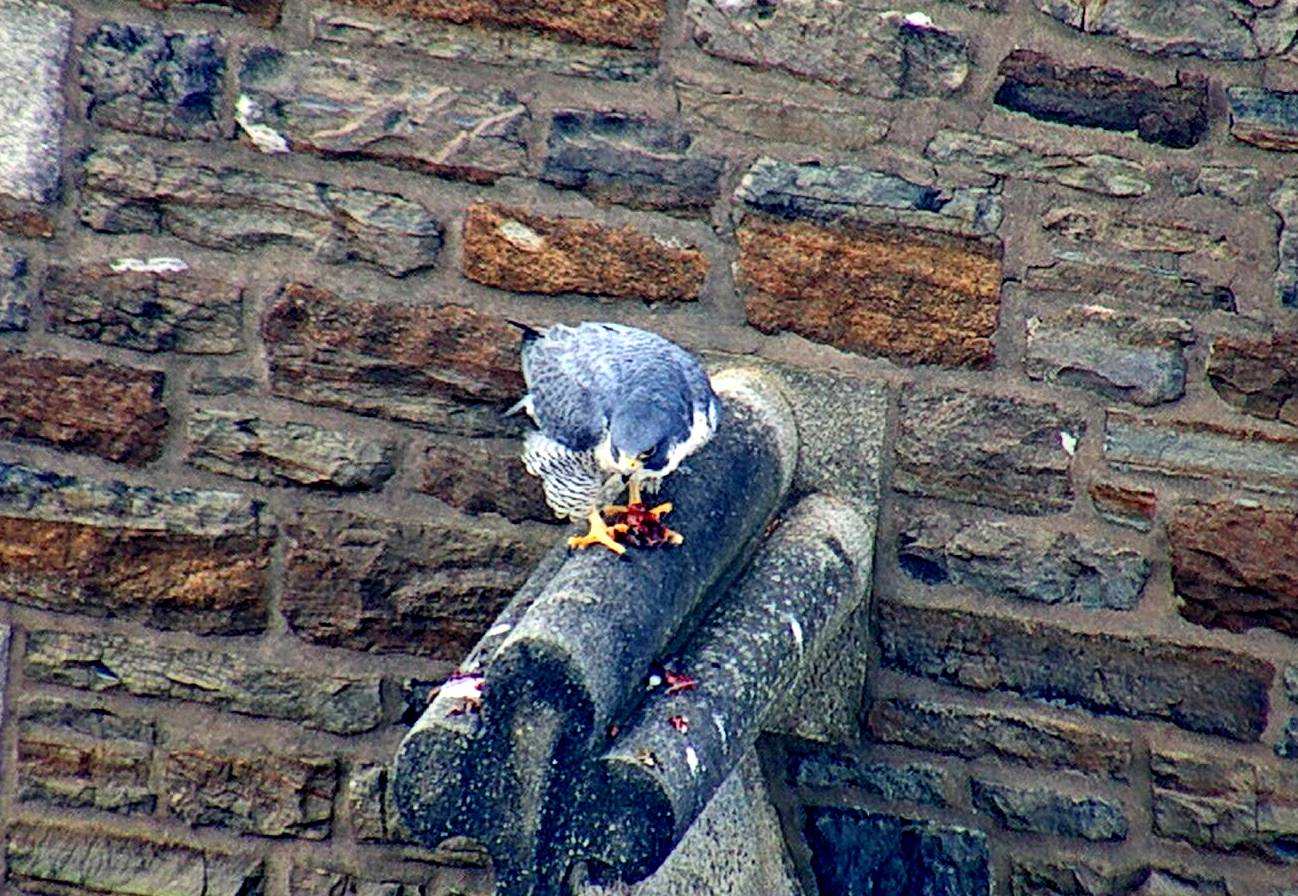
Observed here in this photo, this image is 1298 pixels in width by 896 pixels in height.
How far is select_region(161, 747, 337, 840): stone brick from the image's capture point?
3.02 m

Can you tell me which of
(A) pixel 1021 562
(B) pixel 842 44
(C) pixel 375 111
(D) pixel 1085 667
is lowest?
(D) pixel 1085 667

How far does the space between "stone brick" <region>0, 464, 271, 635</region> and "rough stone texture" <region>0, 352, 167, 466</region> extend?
7 cm

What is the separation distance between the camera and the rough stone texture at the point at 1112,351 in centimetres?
283

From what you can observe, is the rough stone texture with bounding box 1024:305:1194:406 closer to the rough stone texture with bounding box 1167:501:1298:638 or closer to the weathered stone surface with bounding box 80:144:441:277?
the rough stone texture with bounding box 1167:501:1298:638

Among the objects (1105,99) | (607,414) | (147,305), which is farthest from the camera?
(147,305)

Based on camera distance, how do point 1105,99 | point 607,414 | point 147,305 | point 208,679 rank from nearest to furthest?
point 607,414
point 1105,99
point 147,305
point 208,679

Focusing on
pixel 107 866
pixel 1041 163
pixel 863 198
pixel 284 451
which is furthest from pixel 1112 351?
pixel 107 866

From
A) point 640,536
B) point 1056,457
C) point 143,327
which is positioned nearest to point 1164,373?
point 1056,457

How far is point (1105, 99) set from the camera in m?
2.78

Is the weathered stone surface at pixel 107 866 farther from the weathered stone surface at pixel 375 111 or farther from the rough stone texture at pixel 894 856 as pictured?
the weathered stone surface at pixel 375 111

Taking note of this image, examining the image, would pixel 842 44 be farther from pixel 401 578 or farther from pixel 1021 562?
pixel 401 578

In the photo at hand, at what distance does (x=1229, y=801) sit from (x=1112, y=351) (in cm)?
81

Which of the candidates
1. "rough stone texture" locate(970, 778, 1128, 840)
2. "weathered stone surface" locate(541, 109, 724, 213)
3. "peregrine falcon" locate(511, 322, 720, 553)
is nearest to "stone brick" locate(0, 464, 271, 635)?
"peregrine falcon" locate(511, 322, 720, 553)

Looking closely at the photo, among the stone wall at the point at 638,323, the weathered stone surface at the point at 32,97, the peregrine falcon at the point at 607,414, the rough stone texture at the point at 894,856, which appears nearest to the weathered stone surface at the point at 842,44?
the stone wall at the point at 638,323
